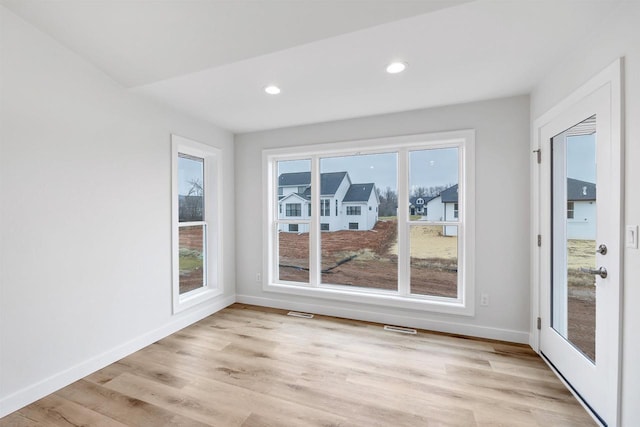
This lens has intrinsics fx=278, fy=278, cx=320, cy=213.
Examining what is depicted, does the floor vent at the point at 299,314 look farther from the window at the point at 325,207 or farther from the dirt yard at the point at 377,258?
the window at the point at 325,207

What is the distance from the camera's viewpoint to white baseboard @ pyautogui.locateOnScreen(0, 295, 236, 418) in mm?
1836

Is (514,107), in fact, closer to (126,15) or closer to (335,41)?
(335,41)

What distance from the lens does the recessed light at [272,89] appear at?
2520 mm

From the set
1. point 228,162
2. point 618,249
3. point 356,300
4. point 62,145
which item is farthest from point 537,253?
point 62,145

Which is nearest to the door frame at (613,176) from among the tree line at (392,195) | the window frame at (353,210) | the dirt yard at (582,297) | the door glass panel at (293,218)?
the dirt yard at (582,297)

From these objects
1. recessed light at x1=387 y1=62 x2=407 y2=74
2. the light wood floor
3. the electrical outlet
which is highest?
recessed light at x1=387 y1=62 x2=407 y2=74

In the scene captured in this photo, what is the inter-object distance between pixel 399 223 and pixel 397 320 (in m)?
1.11

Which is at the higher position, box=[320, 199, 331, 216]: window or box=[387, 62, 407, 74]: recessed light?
box=[387, 62, 407, 74]: recessed light

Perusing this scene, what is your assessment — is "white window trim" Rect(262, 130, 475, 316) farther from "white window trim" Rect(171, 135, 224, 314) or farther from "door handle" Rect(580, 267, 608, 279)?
"door handle" Rect(580, 267, 608, 279)

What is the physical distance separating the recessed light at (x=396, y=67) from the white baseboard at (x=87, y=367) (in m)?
3.28

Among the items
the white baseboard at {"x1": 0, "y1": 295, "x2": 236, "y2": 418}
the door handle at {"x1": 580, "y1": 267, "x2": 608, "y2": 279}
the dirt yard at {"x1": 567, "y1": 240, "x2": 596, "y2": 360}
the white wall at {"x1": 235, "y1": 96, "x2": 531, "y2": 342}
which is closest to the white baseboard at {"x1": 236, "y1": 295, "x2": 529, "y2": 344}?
the white wall at {"x1": 235, "y1": 96, "x2": 531, "y2": 342}

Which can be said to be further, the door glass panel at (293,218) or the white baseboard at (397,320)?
the door glass panel at (293,218)

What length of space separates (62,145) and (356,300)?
3119 millimetres

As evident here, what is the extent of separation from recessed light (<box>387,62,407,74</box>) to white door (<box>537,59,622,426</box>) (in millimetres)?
1172
